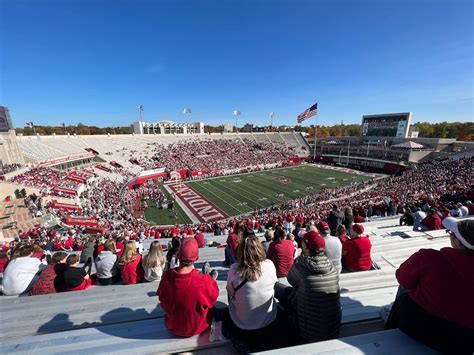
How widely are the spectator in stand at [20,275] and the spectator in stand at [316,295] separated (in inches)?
181

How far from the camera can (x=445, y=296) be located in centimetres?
192

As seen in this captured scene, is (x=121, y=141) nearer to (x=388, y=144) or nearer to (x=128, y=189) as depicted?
(x=128, y=189)

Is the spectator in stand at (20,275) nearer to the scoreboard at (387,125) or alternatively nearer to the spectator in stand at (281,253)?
the spectator in stand at (281,253)

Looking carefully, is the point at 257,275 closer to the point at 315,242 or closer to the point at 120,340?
the point at 315,242

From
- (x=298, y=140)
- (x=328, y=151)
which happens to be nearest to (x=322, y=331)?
(x=328, y=151)

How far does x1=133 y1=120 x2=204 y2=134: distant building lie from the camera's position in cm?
8169

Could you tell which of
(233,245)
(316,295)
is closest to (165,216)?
(233,245)

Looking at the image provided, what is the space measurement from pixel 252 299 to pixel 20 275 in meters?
4.25

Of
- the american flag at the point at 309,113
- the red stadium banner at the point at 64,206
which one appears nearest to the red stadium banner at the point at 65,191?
the red stadium banner at the point at 64,206

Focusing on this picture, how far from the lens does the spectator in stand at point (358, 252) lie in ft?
14.2

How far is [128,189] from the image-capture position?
113ft

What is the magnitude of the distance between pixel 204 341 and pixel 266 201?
27.8m

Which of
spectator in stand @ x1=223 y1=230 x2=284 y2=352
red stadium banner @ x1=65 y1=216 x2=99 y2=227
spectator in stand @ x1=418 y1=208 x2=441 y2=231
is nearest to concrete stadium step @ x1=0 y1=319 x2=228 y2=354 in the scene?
spectator in stand @ x1=223 y1=230 x2=284 y2=352

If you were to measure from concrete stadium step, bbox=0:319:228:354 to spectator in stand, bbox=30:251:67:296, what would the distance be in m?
1.51
